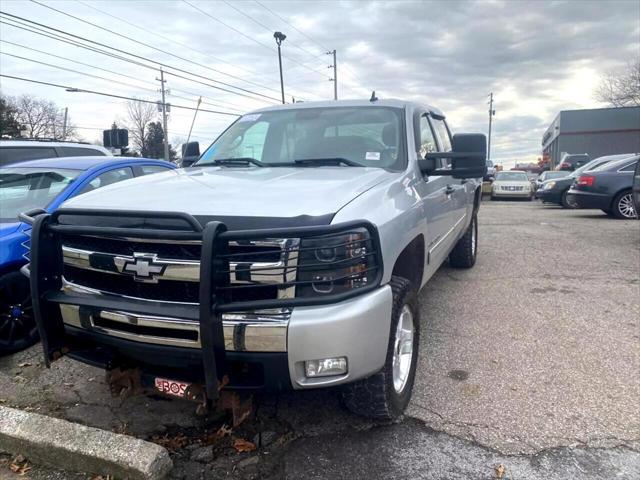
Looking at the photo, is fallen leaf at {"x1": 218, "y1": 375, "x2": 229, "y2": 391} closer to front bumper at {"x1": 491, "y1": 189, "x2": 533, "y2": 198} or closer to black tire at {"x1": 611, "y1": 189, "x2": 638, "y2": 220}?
black tire at {"x1": 611, "y1": 189, "x2": 638, "y2": 220}

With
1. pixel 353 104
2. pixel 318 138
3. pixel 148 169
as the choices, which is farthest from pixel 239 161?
pixel 148 169

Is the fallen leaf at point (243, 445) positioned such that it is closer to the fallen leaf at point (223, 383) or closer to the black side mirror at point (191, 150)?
the fallen leaf at point (223, 383)

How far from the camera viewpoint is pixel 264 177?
3.21 m

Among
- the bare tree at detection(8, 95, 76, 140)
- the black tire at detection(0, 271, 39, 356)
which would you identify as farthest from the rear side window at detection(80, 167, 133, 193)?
the bare tree at detection(8, 95, 76, 140)

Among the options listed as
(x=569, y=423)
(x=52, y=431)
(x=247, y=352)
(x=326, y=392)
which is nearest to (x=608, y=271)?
(x=569, y=423)

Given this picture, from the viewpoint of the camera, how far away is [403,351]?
3.13m

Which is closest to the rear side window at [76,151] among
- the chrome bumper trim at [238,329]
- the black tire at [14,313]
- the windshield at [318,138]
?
the black tire at [14,313]

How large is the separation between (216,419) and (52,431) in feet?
2.89

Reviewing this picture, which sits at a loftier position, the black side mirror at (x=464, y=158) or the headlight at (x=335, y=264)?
the black side mirror at (x=464, y=158)

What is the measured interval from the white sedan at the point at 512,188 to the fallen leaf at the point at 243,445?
22.1 meters

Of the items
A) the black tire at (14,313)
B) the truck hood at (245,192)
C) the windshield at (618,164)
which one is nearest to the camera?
the truck hood at (245,192)

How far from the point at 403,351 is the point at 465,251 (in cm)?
368

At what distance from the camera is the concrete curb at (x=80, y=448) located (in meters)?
2.48

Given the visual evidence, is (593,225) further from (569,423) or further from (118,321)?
(118,321)
